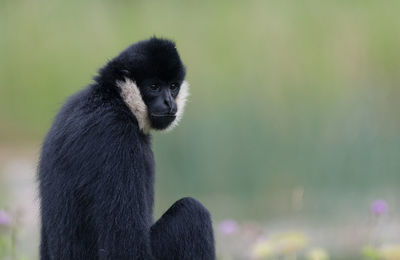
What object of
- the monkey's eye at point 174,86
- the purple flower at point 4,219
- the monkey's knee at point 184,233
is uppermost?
the monkey's eye at point 174,86

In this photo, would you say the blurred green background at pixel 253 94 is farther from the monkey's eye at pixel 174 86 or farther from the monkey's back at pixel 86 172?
the monkey's back at pixel 86 172

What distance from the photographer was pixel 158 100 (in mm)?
5301

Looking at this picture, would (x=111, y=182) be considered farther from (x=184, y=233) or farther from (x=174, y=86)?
(x=174, y=86)

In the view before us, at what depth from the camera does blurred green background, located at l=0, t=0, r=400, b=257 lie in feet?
35.3

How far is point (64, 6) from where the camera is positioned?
44.7ft

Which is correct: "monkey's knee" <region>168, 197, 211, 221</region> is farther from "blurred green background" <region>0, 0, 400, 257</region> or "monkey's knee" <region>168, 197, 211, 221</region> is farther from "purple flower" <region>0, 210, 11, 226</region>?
"blurred green background" <region>0, 0, 400, 257</region>

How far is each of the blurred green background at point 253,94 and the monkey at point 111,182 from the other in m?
4.83

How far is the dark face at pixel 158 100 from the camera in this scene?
5.23 meters

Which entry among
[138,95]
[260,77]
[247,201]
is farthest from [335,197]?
[138,95]

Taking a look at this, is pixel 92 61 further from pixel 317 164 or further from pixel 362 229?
pixel 362 229

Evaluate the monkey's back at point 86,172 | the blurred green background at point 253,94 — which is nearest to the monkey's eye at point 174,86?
the monkey's back at point 86,172

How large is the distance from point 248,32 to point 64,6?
3428 millimetres

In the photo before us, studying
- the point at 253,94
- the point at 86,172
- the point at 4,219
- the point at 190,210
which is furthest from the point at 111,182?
the point at 253,94

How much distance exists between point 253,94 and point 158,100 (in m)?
7.06
